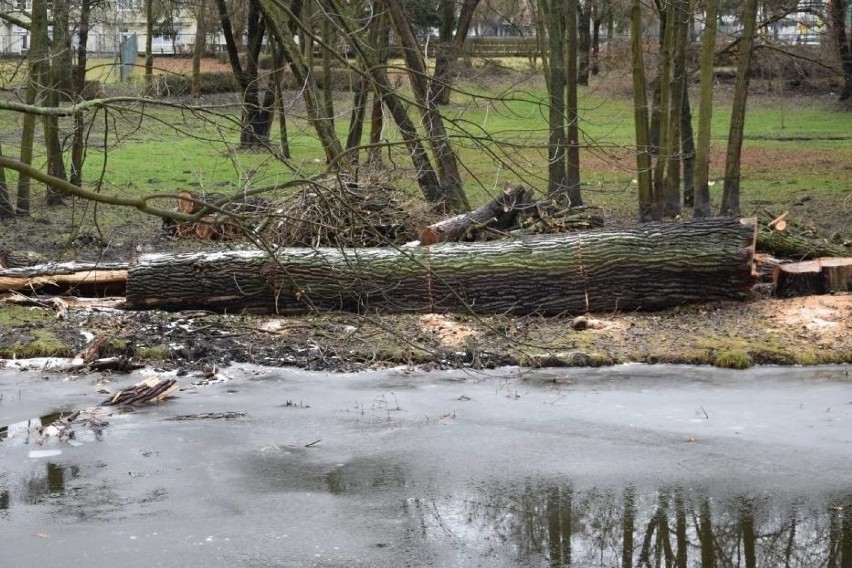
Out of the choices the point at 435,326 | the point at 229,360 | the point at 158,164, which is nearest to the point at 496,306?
the point at 435,326

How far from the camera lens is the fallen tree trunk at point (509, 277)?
1215 cm

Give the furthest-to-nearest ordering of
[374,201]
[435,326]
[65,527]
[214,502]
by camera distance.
→ [374,201]
[435,326]
[214,502]
[65,527]

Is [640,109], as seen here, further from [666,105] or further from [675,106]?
[675,106]

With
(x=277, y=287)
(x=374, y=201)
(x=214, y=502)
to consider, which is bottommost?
(x=214, y=502)

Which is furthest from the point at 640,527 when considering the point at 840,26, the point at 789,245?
the point at 840,26

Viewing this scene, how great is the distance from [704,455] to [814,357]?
3.38 m

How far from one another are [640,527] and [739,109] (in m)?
10.1

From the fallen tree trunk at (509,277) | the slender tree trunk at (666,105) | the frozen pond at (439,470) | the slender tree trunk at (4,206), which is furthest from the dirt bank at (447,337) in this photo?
the slender tree trunk at (4,206)

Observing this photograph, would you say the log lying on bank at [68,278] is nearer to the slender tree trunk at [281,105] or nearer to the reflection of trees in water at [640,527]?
the slender tree trunk at [281,105]

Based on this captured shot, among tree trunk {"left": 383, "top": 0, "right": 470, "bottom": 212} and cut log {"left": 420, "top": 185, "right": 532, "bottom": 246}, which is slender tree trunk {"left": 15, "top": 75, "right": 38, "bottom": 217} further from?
cut log {"left": 420, "top": 185, "right": 532, "bottom": 246}

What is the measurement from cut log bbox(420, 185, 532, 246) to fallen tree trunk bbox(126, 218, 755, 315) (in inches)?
46.8

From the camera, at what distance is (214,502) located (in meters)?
7.06

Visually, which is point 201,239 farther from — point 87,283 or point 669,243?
point 669,243

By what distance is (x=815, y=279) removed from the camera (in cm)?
1231
